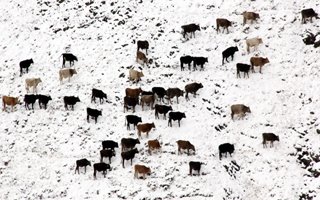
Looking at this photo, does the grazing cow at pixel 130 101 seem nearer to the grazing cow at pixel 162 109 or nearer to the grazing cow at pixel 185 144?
the grazing cow at pixel 162 109

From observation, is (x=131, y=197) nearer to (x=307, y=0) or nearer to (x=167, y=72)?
(x=167, y=72)

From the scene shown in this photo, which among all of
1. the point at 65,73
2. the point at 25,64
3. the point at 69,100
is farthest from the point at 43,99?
the point at 25,64

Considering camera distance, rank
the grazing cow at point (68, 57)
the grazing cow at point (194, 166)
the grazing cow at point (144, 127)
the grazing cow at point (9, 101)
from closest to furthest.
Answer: the grazing cow at point (194, 166)
the grazing cow at point (144, 127)
the grazing cow at point (9, 101)
the grazing cow at point (68, 57)

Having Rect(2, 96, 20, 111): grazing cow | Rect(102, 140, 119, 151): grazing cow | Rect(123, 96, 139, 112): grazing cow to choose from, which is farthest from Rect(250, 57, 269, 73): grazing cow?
Rect(2, 96, 20, 111): grazing cow

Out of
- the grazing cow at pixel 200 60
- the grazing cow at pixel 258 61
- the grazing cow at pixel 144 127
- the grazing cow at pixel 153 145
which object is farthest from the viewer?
the grazing cow at pixel 200 60

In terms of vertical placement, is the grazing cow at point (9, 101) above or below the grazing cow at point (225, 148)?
above

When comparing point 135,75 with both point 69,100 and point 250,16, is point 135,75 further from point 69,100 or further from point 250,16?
point 250,16

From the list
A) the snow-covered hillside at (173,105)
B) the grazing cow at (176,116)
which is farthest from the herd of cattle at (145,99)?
the snow-covered hillside at (173,105)
